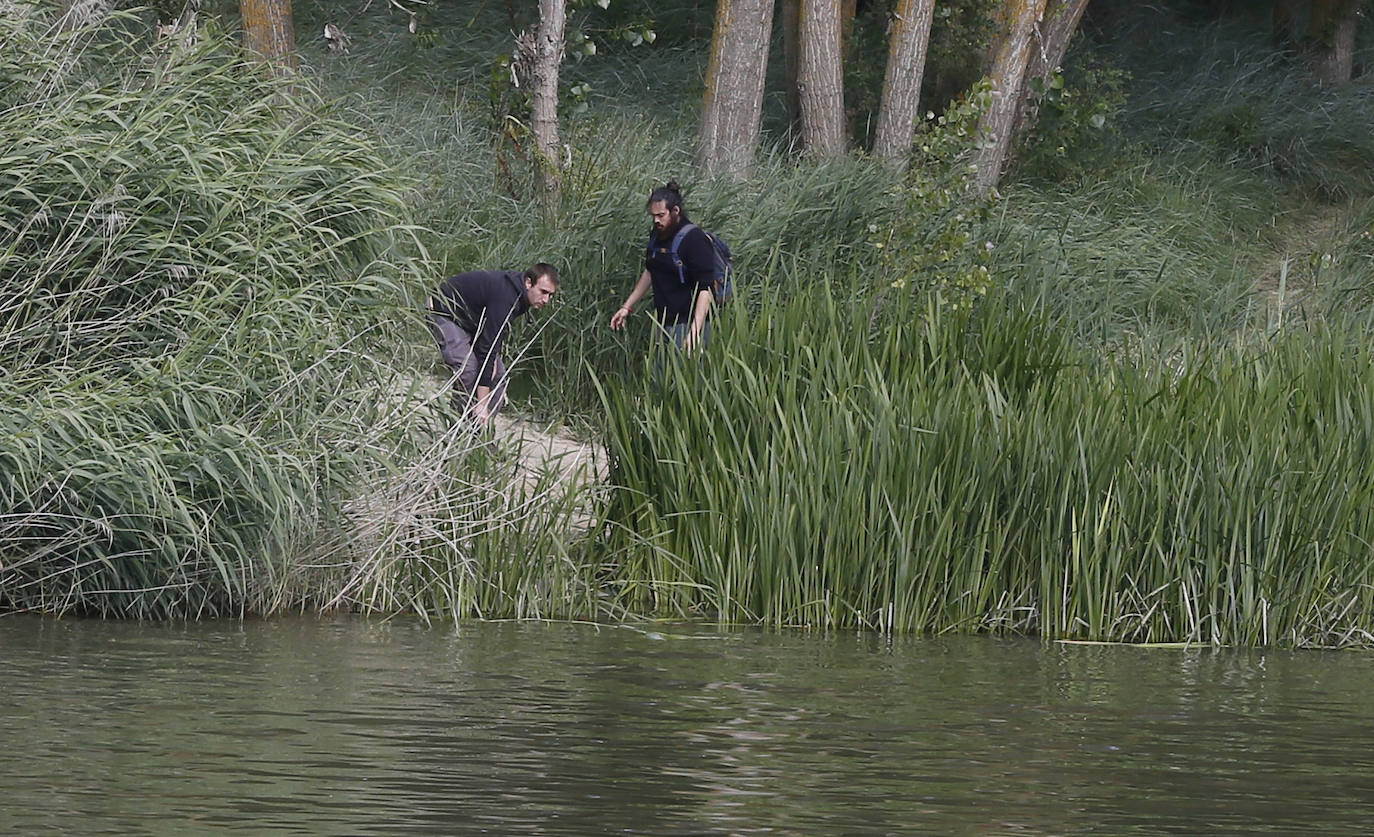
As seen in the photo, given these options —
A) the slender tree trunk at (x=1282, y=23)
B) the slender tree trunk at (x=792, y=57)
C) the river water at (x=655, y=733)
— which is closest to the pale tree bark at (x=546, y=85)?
the slender tree trunk at (x=792, y=57)

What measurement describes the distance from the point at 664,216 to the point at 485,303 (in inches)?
40.7

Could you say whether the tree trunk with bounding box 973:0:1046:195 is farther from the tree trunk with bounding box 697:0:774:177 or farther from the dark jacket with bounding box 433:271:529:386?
the dark jacket with bounding box 433:271:529:386

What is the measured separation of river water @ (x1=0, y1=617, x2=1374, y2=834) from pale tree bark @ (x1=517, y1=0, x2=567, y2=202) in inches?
225

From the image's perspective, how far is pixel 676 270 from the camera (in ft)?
35.1

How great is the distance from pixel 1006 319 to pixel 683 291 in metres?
1.71

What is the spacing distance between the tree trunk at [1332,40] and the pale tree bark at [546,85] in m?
8.78

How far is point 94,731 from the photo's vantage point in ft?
19.5

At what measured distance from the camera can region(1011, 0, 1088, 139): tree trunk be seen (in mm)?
16156

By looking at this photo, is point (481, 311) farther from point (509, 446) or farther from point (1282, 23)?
point (1282, 23)

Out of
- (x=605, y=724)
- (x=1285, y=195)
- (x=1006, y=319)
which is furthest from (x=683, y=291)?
(x=1285, y=195)

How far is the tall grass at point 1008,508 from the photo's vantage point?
8789 mm

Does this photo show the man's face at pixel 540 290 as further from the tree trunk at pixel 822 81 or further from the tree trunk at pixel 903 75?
the tree trunk at pixel 903 75

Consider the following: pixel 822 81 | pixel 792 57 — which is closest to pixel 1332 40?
pixel 792 57

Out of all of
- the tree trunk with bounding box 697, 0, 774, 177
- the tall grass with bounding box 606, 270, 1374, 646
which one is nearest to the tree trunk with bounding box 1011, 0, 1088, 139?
the tree trunk with bounding box 697, 0, 774, 177
